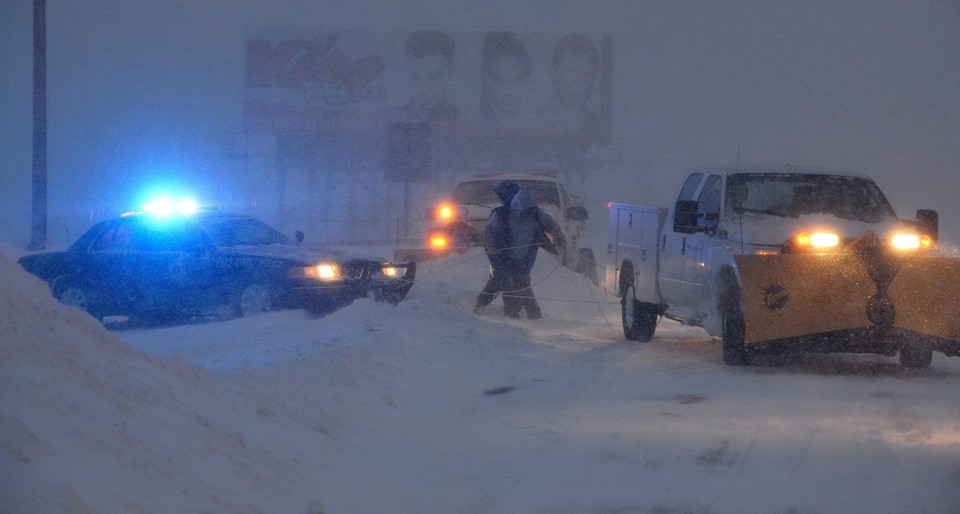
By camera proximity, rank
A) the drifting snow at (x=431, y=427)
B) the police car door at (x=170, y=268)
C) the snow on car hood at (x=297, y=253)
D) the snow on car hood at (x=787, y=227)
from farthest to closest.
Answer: the police car door at (x=170, y=268) → the snow on car hood at (x=297, y=253) → the snow on car hood at (x=787, y=227) → the drifting snow at (x=431, y=427)

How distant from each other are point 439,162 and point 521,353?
28.9m

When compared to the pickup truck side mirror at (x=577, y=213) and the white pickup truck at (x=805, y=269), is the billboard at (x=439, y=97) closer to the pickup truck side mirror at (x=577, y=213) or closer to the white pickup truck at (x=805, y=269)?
the pickup truck side mirror at (x=577, y=213)

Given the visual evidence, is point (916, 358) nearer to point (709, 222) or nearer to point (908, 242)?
point (908, 242)

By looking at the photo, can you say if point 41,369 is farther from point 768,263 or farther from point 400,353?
point 768,263

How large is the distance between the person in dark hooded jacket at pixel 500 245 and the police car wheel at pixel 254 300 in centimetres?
321

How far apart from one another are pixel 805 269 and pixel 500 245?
6.19 m

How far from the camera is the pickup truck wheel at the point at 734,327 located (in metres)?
9.45

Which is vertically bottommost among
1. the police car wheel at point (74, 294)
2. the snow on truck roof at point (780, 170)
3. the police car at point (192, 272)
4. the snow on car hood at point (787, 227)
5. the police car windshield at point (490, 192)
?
the police car wheel at point (74, 294)

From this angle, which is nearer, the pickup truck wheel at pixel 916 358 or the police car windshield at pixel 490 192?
the pickup truck wheel at pixel 916 358

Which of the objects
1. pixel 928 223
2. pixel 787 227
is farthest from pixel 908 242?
pixel 787 227

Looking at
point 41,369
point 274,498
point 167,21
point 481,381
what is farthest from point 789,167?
point 167,21

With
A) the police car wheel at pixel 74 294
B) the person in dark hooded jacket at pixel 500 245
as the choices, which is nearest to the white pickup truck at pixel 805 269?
the person in dark hooded jacket at pixel 500 245

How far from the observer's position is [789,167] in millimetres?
11094

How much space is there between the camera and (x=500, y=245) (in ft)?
48.5
